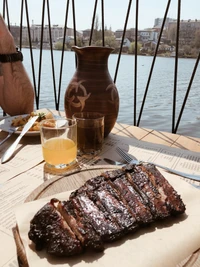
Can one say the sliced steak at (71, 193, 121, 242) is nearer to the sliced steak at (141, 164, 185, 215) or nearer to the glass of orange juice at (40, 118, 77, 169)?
the sliced steak at (141, 164, 185, 215)

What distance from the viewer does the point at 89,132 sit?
1166 mm

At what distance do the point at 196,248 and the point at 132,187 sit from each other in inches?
9.3

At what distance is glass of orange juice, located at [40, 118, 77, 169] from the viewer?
1.04 m

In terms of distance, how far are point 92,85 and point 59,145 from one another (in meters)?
0.36

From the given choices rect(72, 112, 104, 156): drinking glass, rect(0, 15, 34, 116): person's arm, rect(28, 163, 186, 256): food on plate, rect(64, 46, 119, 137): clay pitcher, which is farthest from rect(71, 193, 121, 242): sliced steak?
rect(0, 15, 34, 116): person's arm

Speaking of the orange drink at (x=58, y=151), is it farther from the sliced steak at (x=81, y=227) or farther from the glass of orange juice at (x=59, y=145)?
the sliced steak at (x=81, y=227)

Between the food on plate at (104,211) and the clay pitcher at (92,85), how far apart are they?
0.50 meters

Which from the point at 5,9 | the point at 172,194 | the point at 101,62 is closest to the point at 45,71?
the point at 5,9

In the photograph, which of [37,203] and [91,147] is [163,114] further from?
[37,203]

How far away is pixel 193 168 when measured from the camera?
1048 millimetres

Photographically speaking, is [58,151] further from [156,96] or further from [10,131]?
[156,96]

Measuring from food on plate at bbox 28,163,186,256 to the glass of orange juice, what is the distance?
30 cm

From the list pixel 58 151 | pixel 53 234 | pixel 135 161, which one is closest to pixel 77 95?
pixel 58 151

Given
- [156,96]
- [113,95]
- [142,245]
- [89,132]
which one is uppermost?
[113,95]
